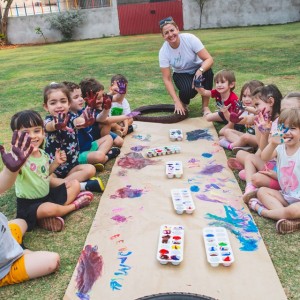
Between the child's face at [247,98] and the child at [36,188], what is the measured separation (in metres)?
1.94

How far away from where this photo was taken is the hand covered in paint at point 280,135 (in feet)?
8.68

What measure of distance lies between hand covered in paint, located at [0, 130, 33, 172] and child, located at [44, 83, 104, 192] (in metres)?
1.03

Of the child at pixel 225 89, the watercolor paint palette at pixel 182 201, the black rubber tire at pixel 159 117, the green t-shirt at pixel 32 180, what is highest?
the child at pixel 225 89

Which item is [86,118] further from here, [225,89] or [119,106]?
[225,89]

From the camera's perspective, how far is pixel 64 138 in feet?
11.2

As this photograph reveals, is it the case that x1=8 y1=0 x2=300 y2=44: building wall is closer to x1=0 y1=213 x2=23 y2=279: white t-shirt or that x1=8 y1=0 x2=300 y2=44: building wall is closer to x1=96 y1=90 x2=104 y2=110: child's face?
x1=96 y1=90 x2=104 y2=110: child's face

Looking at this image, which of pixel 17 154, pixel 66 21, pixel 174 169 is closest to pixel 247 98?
pixel 174 169

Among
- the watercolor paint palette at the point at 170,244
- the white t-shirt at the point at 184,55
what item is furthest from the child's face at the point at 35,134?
the white t-shirt at the point at 184,55

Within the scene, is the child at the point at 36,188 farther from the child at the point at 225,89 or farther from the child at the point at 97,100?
the child at the point at 225,89

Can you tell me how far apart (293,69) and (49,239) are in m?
6.06

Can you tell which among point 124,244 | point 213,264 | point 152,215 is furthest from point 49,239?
point 213,264

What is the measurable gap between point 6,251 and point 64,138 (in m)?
1.38

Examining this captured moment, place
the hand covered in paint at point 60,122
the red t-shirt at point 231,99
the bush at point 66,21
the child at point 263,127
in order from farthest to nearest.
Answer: the bush at point 66,21
the red t-shirt at point 231,99
the hand covered in paint at point 60,122
the child at point 263,127

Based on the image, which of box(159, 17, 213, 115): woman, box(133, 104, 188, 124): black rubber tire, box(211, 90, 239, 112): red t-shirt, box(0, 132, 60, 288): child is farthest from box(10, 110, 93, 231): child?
box(159, 17, 213, 115): woman
